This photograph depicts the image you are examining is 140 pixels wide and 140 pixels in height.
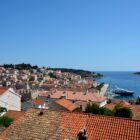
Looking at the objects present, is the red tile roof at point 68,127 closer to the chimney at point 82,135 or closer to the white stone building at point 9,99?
the chimney at point 82,135

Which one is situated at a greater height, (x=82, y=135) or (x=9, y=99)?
(x=82, y=135)

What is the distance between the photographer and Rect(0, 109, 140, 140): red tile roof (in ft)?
50.7

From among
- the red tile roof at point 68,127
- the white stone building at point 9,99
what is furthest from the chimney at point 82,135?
the white stone building at point 9,99

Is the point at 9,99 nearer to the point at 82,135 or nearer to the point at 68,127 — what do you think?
the point at 68,127

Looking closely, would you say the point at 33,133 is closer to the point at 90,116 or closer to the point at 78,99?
the point at 90,116

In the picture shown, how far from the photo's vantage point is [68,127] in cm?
1638

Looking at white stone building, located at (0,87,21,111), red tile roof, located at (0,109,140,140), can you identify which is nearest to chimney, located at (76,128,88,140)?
red tile roof, located at (0,109,140,140)

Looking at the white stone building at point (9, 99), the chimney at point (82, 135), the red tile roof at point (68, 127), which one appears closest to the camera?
the chimney at point (82, 135)

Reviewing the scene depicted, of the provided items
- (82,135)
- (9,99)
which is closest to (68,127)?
(82,135)

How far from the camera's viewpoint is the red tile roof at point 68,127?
15.5 metres

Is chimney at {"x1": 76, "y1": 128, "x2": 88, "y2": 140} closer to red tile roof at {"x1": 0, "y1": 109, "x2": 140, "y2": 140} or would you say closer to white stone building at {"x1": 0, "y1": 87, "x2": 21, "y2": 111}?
red tile roof at {"x1": 0, "y1": 109, "x2": 140, "y2": 140}

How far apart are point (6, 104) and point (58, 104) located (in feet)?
33.4

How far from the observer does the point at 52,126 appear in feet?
55.0

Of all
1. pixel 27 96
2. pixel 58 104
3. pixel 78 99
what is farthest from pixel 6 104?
pixel 27 96
